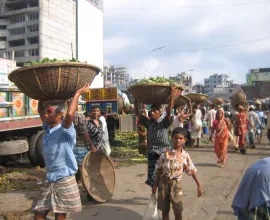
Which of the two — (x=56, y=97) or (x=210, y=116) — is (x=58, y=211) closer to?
(x=56, y=97)

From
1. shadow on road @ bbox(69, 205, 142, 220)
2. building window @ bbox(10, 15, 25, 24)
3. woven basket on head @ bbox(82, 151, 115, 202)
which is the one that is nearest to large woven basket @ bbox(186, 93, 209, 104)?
woven basket on head @ bbox(82, 151, 115, 202)

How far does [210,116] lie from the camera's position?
45.4ft

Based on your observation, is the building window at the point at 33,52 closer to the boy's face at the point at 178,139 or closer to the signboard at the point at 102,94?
the signboard at the point at 102,94

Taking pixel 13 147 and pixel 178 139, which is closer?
pixel 178 139

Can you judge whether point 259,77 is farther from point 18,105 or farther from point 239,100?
point 18,105

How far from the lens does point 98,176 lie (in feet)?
18.1

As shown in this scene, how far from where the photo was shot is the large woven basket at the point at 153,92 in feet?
16.7

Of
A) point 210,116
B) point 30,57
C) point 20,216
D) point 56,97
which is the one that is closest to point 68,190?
point 56,97

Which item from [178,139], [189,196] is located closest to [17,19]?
[189,196]

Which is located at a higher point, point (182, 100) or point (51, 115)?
point (182, 100)

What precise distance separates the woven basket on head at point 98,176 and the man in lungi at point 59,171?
1665 mm

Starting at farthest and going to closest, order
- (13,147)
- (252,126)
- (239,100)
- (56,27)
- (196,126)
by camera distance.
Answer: (56,27) → (239,100) → (252,126) → (196,126) → (13,147)

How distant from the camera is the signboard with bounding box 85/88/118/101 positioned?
1296 cm

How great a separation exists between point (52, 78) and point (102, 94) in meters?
9.26
